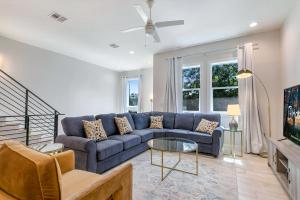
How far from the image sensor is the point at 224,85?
185 inches

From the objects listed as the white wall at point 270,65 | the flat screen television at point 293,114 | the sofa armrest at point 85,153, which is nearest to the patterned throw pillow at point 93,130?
the sofa armrest at point 85,153

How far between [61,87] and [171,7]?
4287mm

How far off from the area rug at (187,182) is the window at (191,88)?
2.16 metres

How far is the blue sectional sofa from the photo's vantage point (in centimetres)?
269

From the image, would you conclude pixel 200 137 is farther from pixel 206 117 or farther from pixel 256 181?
pixel 256 181

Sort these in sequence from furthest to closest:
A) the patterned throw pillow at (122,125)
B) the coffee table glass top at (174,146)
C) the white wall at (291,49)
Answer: the patterned throw pillow at (122,125) < the white wall at (291,49) < the coffee table glass top at (174,146)

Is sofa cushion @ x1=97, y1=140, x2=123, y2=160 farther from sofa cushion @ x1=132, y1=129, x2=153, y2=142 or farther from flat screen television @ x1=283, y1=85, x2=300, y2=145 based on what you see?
flat screen television @ x1=283, y1=85, x2=300, y2=145

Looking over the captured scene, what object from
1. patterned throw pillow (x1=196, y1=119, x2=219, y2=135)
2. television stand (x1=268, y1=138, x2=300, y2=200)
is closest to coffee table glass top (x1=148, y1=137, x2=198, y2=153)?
patterned throw pillow (x1=196, y1=119, x2=219, y2=135)

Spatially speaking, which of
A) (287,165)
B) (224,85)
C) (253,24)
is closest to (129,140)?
(287,165)

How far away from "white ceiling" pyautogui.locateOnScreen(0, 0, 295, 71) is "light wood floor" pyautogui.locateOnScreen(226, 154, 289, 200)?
2.89 m

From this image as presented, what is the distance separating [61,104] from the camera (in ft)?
18.0

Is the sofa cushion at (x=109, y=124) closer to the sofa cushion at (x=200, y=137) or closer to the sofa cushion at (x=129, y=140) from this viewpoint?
the sofa cushion at (x=129, y=140)

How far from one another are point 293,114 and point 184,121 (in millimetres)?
2484

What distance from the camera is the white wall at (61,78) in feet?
14.5
